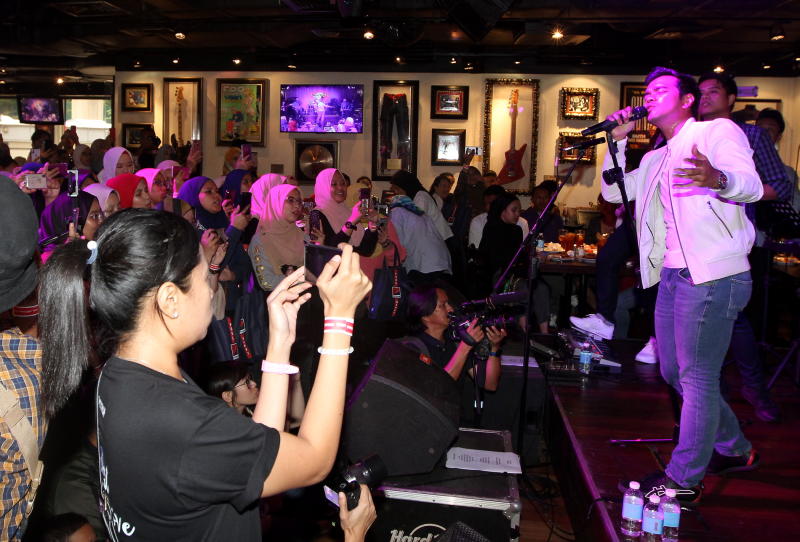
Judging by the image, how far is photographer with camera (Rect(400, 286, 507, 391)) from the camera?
3617 mm

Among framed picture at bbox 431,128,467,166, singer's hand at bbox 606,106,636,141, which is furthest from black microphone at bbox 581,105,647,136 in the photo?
framed picture at bbox 431,128,467,166

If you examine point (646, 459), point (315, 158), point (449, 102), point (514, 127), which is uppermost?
point (449, 102)

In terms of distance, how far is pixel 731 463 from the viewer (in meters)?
3.04

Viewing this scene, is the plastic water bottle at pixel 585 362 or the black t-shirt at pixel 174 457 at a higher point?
the black t-shirt at pixel 174 457

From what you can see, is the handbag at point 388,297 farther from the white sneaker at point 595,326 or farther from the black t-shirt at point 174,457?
the black t-shirt at point 174,457

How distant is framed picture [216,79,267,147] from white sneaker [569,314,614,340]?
24.4ft

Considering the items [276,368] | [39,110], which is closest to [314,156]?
[39,110]

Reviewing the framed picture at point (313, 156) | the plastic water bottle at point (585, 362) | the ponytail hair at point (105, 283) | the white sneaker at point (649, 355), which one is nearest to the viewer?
the ponytail hair at point (105, 283)

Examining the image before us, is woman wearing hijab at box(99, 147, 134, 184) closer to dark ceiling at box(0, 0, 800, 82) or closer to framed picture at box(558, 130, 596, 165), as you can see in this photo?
dark ceiling at box(0, 0, 800, 82)

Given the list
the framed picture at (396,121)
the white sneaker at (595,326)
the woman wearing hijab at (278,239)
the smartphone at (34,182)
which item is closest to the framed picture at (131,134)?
the framed picture at (396,121)

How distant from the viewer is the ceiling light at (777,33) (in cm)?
830

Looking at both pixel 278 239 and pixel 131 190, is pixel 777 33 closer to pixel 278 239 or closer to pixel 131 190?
pixel 278 239

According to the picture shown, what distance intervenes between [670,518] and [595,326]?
2.93 meters

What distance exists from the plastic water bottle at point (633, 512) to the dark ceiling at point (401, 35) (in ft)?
16.0
